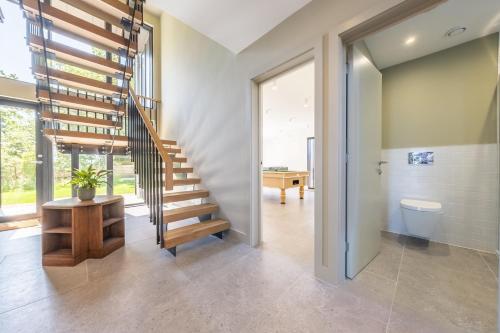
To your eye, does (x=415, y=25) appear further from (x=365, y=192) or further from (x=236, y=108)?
(x=236, y=108)

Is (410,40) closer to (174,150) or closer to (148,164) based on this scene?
(148,164)

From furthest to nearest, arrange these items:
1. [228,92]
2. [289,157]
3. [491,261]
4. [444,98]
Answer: [289,157]
[228,92]
[444,98]
[491,261]

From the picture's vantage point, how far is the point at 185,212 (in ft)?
7.82

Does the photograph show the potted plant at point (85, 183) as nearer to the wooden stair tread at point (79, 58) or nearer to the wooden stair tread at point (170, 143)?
the wooden stair tread at point (79, 58)

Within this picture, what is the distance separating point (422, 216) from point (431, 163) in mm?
752

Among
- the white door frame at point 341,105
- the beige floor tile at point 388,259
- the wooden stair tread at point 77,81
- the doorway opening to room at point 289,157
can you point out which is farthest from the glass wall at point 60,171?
the beige floor tile at point 388,259

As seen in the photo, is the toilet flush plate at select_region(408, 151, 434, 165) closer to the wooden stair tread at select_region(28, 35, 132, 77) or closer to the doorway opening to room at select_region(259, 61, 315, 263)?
the doorway opening to room at select_region(259, 61, 315, 263)

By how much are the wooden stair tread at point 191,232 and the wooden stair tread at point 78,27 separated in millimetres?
2287

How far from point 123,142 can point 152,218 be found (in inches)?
70.4

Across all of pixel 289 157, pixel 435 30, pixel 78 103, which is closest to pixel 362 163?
pixel 435 30

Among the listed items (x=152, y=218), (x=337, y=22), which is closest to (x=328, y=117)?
(x=337, y=22)

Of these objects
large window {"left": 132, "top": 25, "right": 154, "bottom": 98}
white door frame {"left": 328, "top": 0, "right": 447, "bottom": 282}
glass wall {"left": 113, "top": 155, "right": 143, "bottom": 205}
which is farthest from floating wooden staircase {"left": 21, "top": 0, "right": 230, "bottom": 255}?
large window {"left": 132, "top": 25, "right": 154, "bottom": 98}

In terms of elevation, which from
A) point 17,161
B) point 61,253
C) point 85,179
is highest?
point 17,161

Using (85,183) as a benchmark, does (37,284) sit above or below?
below
